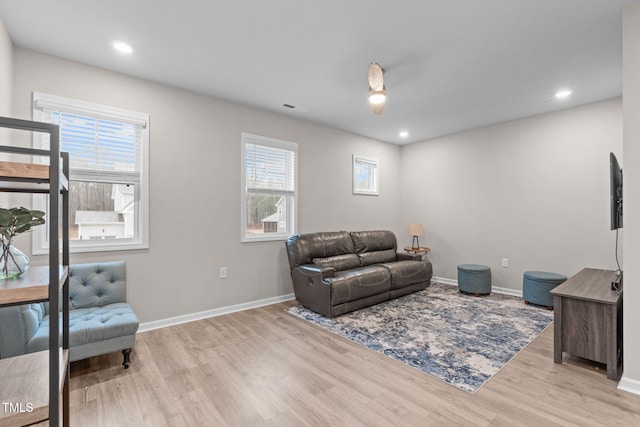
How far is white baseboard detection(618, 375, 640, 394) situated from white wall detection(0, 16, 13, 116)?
496 cm

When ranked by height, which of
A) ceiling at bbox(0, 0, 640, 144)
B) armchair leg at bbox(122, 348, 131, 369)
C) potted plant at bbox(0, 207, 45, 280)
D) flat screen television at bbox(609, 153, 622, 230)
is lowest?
armchair leg at bbox(122, 348, 131, 369)

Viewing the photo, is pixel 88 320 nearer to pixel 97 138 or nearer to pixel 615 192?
pixel 97 138

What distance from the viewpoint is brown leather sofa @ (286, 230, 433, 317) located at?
368 cm

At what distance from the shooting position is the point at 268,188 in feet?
14.2

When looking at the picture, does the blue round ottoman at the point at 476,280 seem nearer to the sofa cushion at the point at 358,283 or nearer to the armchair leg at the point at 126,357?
the sofa cushion at the point at 358,283

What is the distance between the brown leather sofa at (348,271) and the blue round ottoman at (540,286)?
1.32 m

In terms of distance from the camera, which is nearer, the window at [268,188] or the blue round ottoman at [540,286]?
the blue round ottoman at [540,286]

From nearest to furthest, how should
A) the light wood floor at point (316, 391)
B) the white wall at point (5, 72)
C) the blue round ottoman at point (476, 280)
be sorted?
the light wood floor at point (316, 391)
the white wall at point (5, 72)
the blue round ottoman at point (476, 280)

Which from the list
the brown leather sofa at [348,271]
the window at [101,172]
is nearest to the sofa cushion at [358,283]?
the brown leather sofa at [348,271]

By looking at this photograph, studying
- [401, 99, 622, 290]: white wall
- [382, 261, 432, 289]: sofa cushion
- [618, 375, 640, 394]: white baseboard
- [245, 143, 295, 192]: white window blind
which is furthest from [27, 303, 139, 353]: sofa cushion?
[401, 99, 622, 290]: white wall

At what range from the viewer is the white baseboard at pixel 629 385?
2118 millimetres

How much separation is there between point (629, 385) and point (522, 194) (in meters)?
3.02

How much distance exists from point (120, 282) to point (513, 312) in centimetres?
451

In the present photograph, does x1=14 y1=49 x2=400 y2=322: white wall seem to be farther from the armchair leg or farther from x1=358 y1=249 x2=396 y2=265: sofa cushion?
x1=358 y1=249 x2=396 y2=265: sofa cushion
